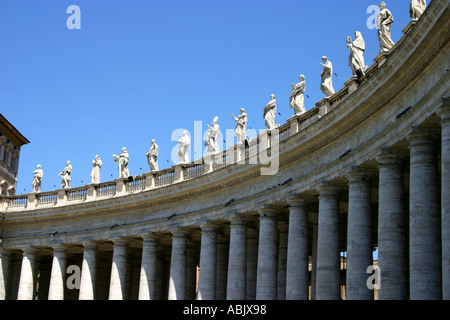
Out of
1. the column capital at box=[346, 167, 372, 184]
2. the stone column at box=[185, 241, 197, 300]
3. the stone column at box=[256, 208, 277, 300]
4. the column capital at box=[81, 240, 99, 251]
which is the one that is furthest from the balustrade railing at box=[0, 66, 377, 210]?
the stone column at box=[185, 241, 197, 300]

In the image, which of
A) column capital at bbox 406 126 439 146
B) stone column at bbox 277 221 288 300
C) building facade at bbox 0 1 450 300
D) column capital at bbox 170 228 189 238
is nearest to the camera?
building facade at bbox 0 1 450 300

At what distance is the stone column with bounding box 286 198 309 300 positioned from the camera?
2072 inches

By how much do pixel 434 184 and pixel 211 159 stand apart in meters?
32.0

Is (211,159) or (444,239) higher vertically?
(211,159)

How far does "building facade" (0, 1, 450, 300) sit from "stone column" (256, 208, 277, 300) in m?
0.08

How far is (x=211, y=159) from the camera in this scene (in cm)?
6750

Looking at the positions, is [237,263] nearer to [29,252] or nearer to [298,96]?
[298,96]

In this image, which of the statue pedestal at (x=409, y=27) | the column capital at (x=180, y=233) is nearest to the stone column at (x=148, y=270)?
the column capital at (x=180, y=233)

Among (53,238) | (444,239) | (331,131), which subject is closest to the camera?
(444,239)

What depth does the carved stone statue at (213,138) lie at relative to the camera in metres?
68.5

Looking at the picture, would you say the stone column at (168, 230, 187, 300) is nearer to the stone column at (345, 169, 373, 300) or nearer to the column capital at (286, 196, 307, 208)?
the column capital at (286, 196, 307, 208)

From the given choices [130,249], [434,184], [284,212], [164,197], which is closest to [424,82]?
[434,184]
